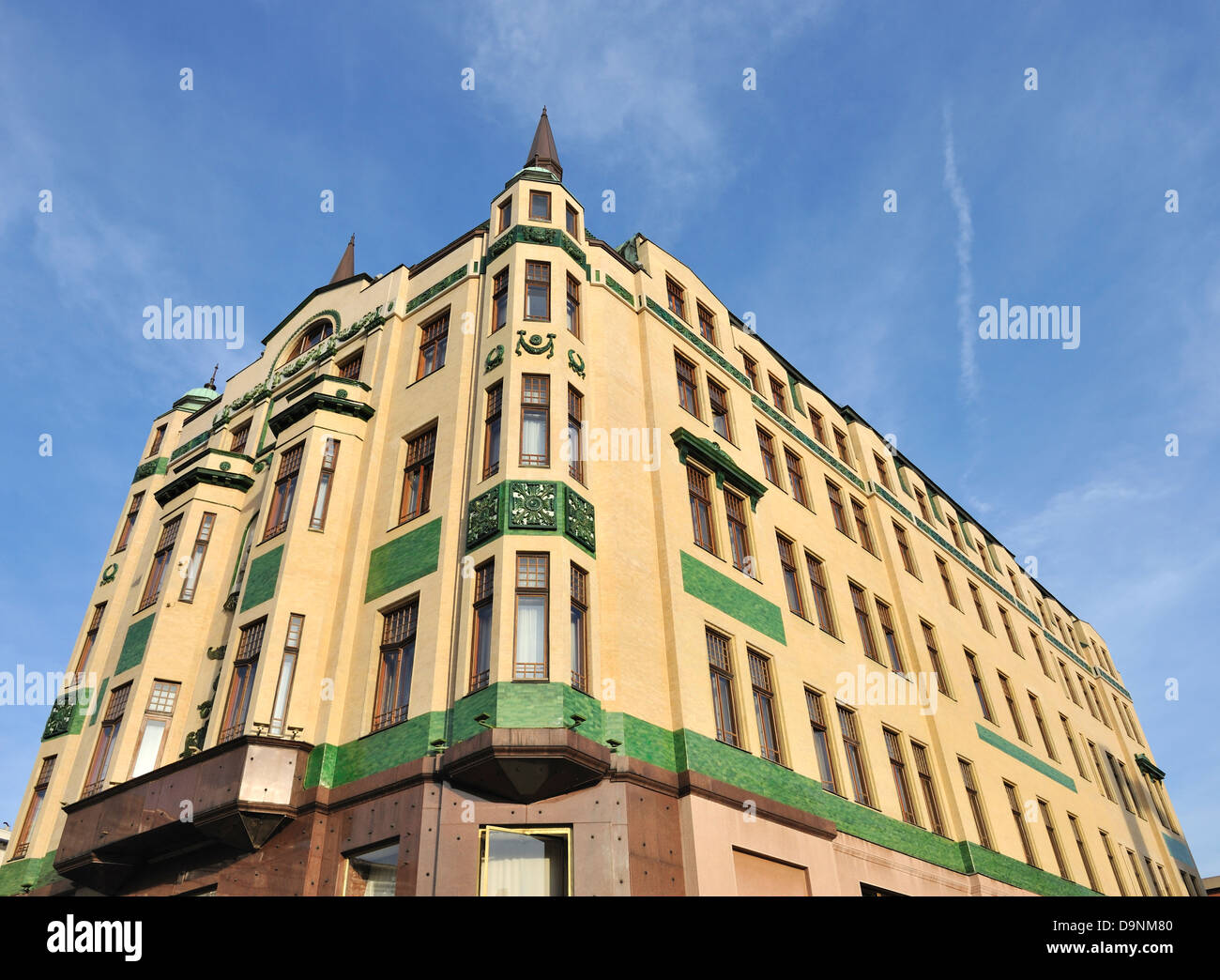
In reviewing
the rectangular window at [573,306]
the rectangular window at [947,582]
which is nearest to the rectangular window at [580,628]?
the rectangular window at [573,306]

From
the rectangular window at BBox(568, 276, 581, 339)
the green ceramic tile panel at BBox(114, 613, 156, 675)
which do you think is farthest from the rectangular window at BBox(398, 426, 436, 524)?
the green ceramic tile panel at BBox(114, 613, 156, 675)

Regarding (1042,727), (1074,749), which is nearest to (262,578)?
(1042,727)

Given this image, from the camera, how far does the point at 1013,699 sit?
35781 mm

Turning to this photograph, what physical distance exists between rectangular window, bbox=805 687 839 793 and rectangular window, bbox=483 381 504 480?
32.5ft

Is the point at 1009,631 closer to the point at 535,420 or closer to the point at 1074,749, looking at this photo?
the point at 1074,749

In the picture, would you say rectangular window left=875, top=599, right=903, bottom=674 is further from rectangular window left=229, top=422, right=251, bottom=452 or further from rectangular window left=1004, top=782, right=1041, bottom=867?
rectangular window left=229, top=422, right=251, bottom=452

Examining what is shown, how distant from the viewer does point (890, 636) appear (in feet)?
98.1

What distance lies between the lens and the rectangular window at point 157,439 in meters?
33.8

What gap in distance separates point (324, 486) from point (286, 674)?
5.24 m
